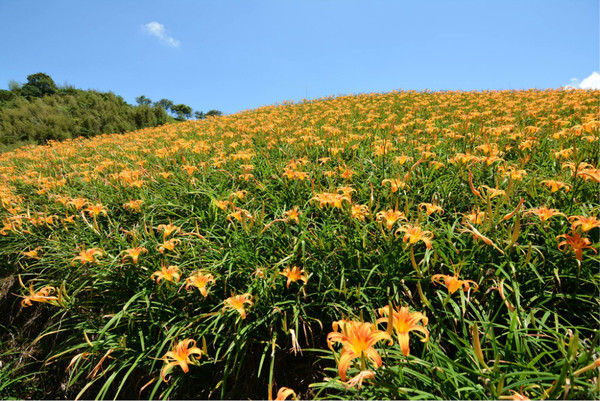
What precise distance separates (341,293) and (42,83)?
178ft

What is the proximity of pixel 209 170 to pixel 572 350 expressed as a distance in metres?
3.08

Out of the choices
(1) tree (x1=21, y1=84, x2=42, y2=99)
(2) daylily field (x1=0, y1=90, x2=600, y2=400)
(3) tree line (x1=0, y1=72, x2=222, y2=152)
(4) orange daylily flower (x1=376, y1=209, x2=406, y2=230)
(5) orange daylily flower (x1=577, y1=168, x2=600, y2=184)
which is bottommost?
(2) daylily field (x1=0, y1=90, x2=600, y2=400)

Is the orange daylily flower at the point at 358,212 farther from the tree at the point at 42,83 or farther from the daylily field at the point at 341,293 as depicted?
the tree at the point at 42,83

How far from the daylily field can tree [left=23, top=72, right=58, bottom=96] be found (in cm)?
4833

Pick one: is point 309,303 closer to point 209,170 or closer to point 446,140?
point 209,170

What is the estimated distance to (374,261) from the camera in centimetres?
160

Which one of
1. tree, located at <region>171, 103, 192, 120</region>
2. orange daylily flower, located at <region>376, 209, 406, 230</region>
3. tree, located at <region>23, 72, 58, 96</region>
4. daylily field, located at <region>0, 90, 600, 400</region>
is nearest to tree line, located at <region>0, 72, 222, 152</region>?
daylily field, located at <region>0, 90, 600, 400</region>

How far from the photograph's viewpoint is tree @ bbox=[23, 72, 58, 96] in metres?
36.4

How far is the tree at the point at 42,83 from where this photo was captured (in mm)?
36406

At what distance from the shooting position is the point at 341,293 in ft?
5.05

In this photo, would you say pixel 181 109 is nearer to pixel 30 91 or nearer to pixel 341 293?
pixel 30 91

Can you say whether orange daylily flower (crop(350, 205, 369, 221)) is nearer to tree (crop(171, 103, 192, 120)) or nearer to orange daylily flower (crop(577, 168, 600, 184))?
orange daylily flower (crop(577, 168, 600, 184))

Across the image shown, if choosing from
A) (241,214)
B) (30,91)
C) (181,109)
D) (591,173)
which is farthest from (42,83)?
(591,173)

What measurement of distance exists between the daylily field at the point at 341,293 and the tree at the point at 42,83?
48.3 metres
